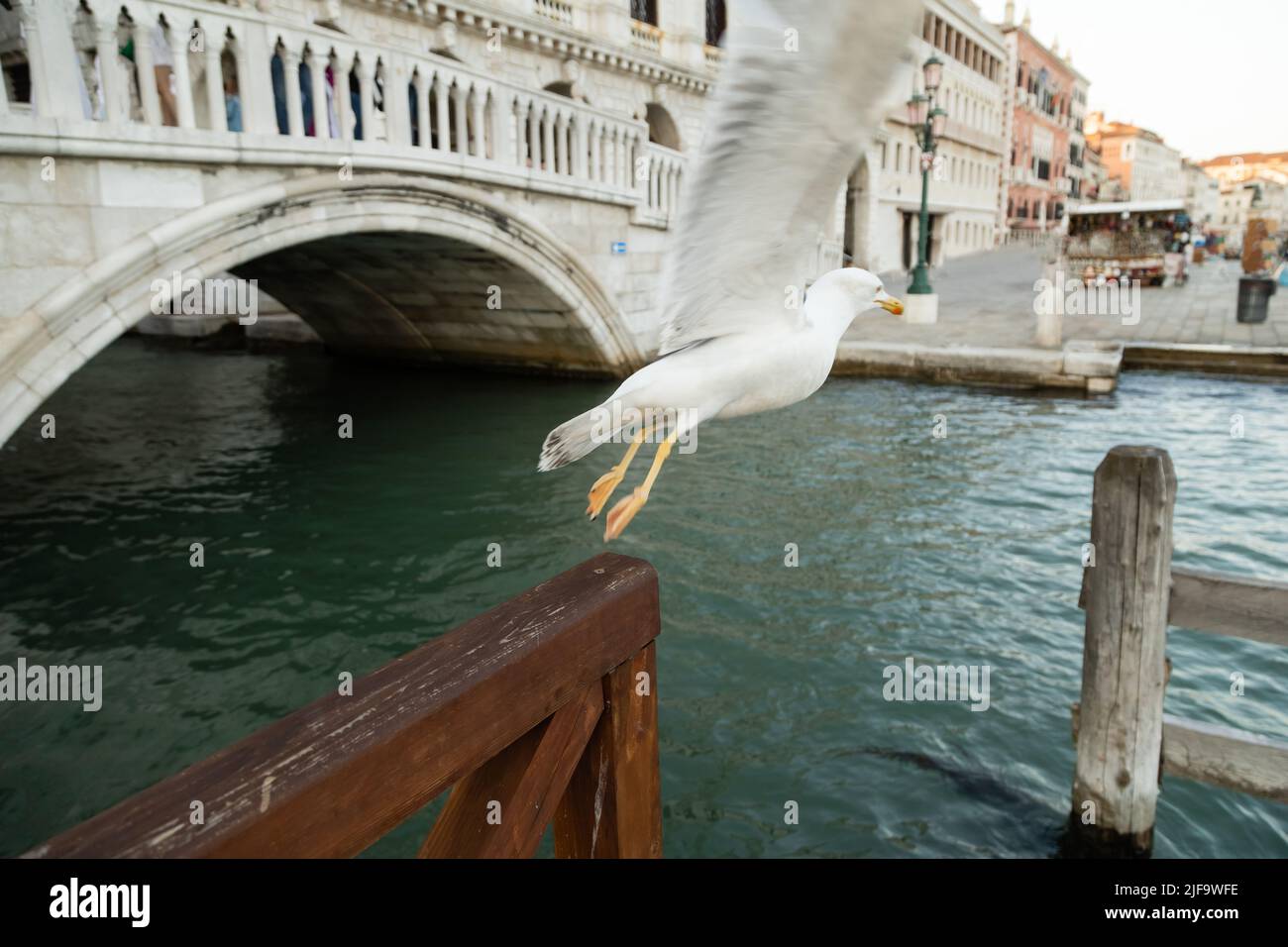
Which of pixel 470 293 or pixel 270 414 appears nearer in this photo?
pixel 270 414

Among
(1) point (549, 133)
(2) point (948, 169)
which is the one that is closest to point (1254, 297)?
(1) point (549, 133)

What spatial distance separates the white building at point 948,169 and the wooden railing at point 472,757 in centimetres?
1520

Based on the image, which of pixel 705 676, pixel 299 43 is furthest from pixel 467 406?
pixel 705 676

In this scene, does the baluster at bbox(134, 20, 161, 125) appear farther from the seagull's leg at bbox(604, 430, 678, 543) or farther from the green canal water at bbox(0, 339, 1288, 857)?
the seagull's leg at bbox(604, 430, 678, 543)

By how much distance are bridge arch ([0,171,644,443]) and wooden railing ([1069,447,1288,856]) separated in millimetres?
4773

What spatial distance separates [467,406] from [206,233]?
4.70 metres

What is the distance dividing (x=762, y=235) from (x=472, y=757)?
1085 millimetres

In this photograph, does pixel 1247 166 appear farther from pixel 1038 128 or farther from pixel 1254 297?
pixel 1254 297

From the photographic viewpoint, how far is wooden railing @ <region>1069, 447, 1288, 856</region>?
257 centimetres

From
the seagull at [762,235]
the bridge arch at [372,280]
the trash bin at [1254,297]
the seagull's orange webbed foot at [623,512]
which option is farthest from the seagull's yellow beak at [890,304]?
the trash bin at [1254,297]

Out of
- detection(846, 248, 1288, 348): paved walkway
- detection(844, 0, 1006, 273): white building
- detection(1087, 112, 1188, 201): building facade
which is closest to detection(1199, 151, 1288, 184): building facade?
detection(1087, 112, 1188, 201): building facade

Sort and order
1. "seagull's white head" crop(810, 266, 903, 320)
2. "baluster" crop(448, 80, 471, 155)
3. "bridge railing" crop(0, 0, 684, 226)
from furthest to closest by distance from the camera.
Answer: "baluster" crop(448, 80, 471, 155) → "bridge railing" crop(0, 0, 684, 226) → "seagull's white head" crop(810, 266, 903, 320)

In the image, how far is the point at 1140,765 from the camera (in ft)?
9.29
